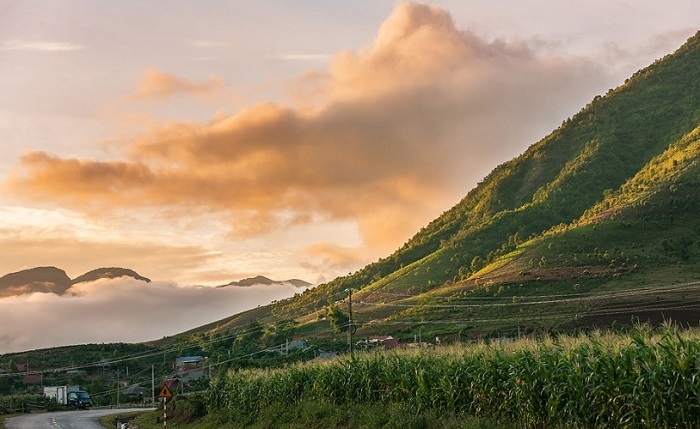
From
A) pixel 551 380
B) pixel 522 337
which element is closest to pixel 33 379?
pixel 522 337

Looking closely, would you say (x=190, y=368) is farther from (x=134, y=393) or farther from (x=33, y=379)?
(x=33, y=379)

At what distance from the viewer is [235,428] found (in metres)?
41.5

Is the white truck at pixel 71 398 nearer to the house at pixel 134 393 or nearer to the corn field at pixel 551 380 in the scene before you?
the house at pixel 134 393

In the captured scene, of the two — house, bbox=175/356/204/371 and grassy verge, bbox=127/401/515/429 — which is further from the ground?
house, bbox=175/356/204/371

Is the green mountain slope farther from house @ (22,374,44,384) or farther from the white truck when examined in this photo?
house @ (22,374,44,384)

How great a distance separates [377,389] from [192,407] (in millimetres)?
22945

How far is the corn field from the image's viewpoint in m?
17.8

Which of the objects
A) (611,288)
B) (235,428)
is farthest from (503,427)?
(611,288)

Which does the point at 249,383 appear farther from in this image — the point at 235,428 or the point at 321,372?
the point at 321,372

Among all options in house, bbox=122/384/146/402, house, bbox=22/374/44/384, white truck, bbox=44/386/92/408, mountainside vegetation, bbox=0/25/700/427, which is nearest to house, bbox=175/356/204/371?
mountainside vegetation, bbox=0/25/700/427

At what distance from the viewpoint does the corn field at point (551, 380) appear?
58.5 feet

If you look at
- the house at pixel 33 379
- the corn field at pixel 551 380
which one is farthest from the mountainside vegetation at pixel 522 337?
the house at pixel 33 379

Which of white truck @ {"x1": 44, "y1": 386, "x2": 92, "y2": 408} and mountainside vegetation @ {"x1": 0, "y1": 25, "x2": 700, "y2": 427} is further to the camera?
white truck @ {"x1": 44, "y1": 386, "x2": 92, "y2": 408}

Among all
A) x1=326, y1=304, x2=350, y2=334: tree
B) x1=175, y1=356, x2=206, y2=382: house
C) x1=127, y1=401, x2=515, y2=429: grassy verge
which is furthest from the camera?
x1=326, y1=304, x2=350, y2=334: tree
